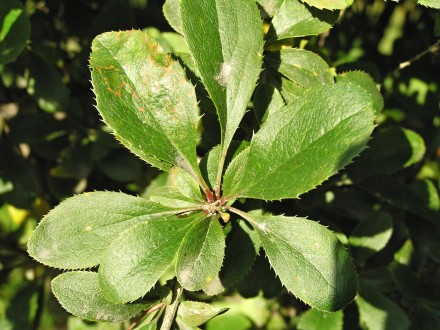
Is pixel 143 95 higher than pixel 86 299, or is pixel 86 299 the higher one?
pixel 143 95

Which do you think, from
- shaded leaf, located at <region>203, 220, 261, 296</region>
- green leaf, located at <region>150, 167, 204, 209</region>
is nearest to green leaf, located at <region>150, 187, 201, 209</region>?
green leaf, located at <region>150, 167, 204, 209</region>

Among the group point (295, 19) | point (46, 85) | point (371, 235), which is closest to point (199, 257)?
point (295, 19)

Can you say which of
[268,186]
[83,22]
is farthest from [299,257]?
[83,22]

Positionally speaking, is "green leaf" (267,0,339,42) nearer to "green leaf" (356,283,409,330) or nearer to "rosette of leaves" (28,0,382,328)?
"rosette of leaves" (28,0,382,328)

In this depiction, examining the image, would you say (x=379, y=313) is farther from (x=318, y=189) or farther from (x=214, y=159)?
(x=214, y=159)

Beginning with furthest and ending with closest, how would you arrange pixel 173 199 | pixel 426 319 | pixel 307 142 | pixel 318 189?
pixel 426 319 < pixel 318 189 < pixel 173 199 < pixel 307 142

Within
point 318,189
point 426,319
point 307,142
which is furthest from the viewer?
point 426,319

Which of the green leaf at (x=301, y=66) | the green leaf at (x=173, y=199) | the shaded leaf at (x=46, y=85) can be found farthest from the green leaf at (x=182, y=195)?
the shaded leaf at (x=46, y=85)
